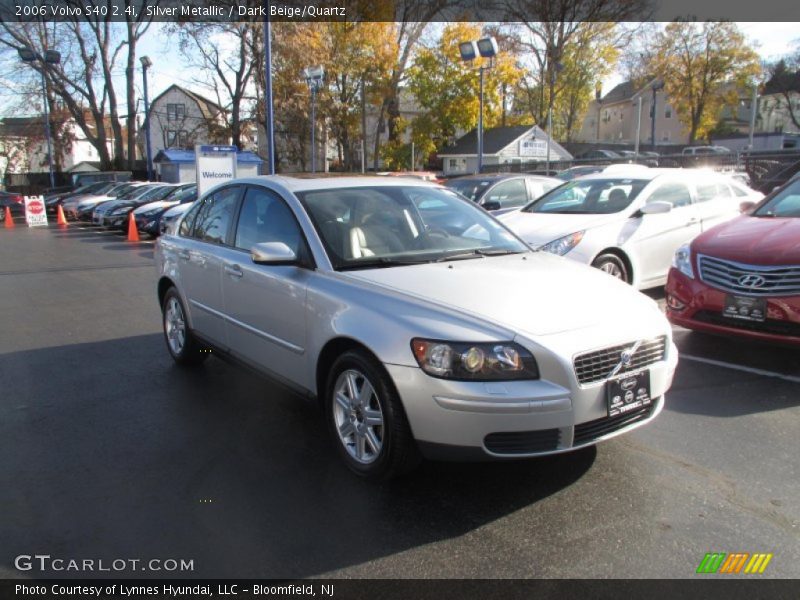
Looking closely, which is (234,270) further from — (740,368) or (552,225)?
(552,225)

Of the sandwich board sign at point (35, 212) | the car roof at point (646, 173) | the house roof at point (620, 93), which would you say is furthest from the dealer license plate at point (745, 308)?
the house roof at point (620, 93)

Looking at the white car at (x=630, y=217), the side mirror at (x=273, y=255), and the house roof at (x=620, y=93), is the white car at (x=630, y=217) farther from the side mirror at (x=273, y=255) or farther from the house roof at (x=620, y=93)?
the house roof at (x=620, y=93)

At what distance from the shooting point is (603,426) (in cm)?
325

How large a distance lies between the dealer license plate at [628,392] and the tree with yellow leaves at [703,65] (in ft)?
187

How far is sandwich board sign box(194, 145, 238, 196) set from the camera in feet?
60.2

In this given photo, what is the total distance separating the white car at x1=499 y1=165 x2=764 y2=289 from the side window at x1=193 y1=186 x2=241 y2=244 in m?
3.46

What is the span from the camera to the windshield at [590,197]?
805 centimetres

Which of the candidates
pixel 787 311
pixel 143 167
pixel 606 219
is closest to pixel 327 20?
pixel 143 167

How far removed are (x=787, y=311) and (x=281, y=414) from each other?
12.6 feet

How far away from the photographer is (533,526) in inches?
121

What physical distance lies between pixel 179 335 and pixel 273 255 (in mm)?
2334

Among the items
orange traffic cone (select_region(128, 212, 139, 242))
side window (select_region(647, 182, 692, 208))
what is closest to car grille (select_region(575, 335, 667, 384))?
side window (select_region(647, 182, 692, 208))

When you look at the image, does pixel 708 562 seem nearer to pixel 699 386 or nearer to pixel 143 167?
pixel 699 386

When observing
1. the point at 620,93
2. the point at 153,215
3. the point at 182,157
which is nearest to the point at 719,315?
the point at 153,215
